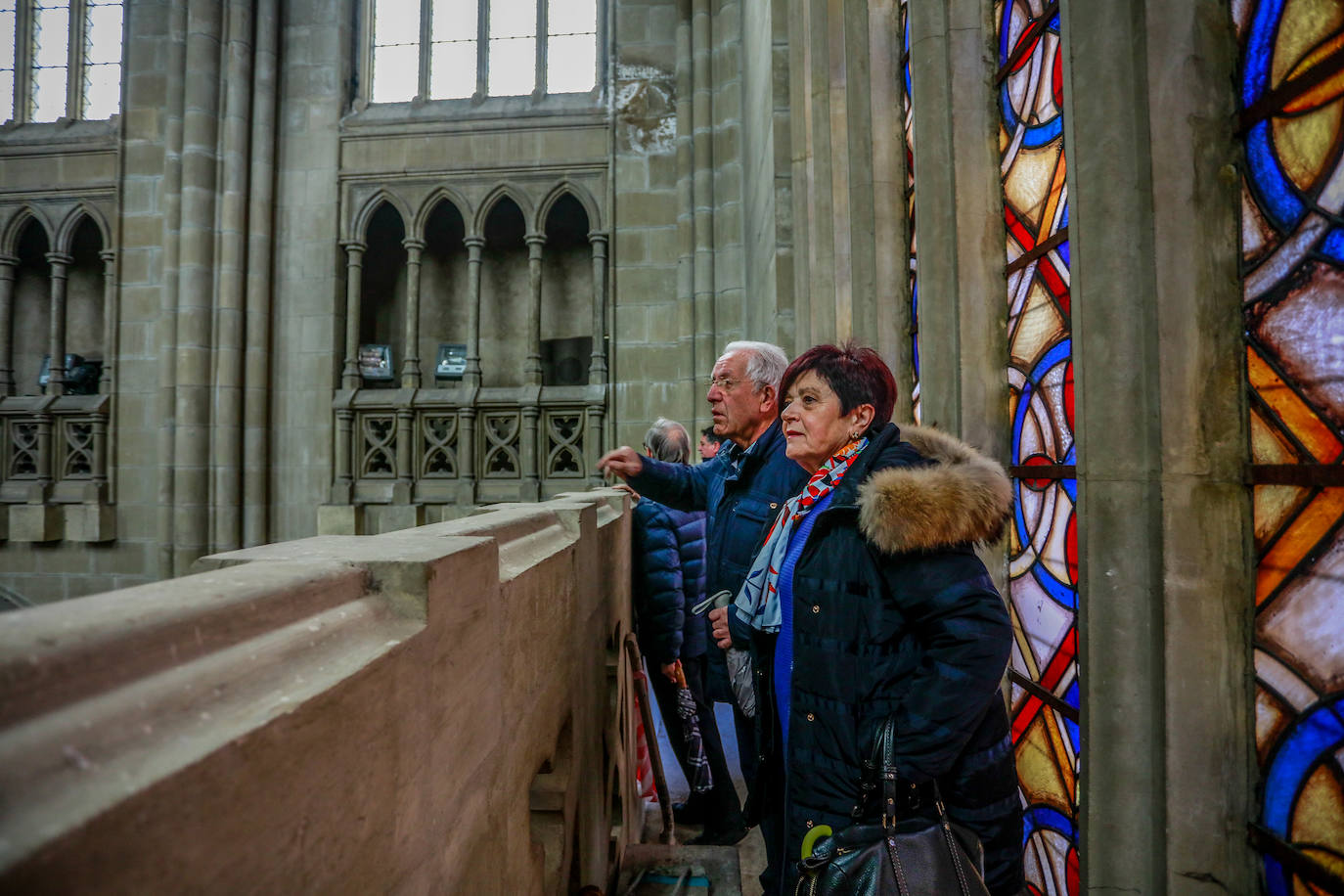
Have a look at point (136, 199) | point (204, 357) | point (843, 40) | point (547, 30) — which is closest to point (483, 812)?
point (843, 40)

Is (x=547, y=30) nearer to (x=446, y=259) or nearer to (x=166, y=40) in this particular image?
(x=446, y=259)

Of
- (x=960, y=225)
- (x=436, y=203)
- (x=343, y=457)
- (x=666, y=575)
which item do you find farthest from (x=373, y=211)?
(x=960, y=225)

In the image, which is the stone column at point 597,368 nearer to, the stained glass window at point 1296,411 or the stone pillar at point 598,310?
the stone pillar at point 598,310

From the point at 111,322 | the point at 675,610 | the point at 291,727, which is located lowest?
the point at 675,610

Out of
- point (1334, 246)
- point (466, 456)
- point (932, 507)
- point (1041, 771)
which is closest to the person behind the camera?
point (1334, 246)

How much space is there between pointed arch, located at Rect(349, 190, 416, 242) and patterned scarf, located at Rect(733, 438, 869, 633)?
260 inches

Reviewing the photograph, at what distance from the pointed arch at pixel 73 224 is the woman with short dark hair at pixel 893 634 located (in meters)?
8.62

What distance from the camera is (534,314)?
6.88 metres

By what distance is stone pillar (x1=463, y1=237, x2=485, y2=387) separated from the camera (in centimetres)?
686

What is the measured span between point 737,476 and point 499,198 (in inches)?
232

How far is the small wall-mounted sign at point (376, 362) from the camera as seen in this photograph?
7.08m

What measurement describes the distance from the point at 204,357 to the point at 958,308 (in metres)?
6.89

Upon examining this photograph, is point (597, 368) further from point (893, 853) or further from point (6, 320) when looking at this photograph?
point (6, 320)

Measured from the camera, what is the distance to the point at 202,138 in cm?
671
